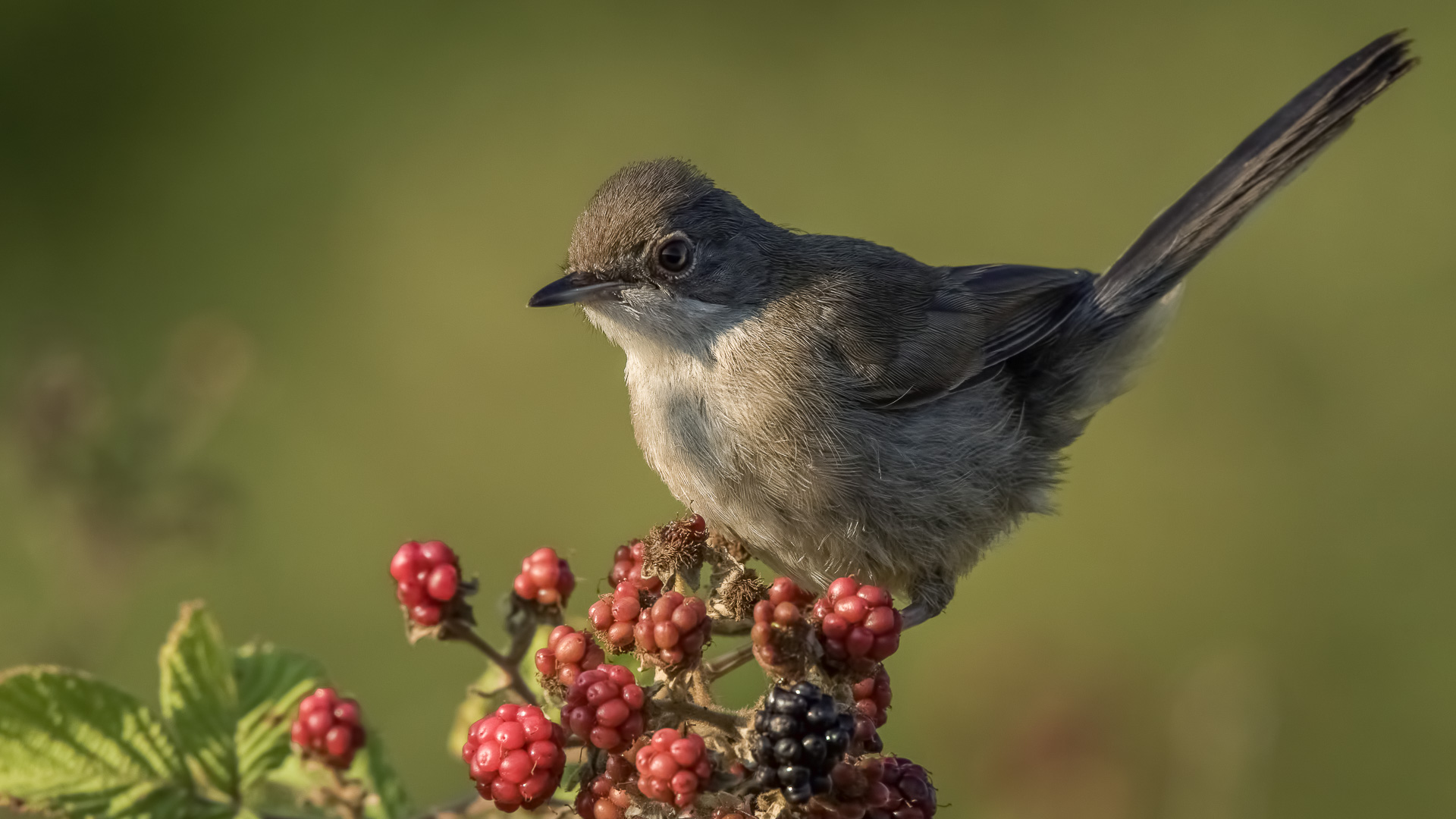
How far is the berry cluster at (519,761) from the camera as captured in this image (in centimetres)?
194

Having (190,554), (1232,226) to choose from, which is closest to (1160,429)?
(1232,226)

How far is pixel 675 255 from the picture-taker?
149 inches

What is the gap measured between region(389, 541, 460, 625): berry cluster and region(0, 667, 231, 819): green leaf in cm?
55

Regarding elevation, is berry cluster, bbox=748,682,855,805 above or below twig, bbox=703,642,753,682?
below

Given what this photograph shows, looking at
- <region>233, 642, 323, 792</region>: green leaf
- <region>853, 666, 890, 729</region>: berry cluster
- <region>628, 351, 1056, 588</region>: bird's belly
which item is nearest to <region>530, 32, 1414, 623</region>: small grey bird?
<region>628, 351, 1056, 588</region>: bird's belly

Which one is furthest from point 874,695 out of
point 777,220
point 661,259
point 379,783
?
point 777,220

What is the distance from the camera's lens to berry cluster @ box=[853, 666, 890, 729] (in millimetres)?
2271

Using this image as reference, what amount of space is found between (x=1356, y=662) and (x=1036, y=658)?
263 cm

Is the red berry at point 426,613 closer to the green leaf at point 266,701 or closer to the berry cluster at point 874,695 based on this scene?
the green leaf at point 266,701

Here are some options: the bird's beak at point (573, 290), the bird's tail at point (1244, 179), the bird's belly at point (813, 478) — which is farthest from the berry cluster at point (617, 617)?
the bird's tail at point (1244, 179)

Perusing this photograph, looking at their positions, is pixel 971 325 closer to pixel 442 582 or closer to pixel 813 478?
pixel 813 478

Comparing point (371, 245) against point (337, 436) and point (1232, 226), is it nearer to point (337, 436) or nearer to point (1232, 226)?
point (337, 436)

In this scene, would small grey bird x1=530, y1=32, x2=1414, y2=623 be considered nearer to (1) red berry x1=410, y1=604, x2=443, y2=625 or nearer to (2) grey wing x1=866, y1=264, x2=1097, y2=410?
(2) grey wing x1=866, y1=264, x2=1097, y2=410

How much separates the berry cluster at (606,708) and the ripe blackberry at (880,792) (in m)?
0.34
